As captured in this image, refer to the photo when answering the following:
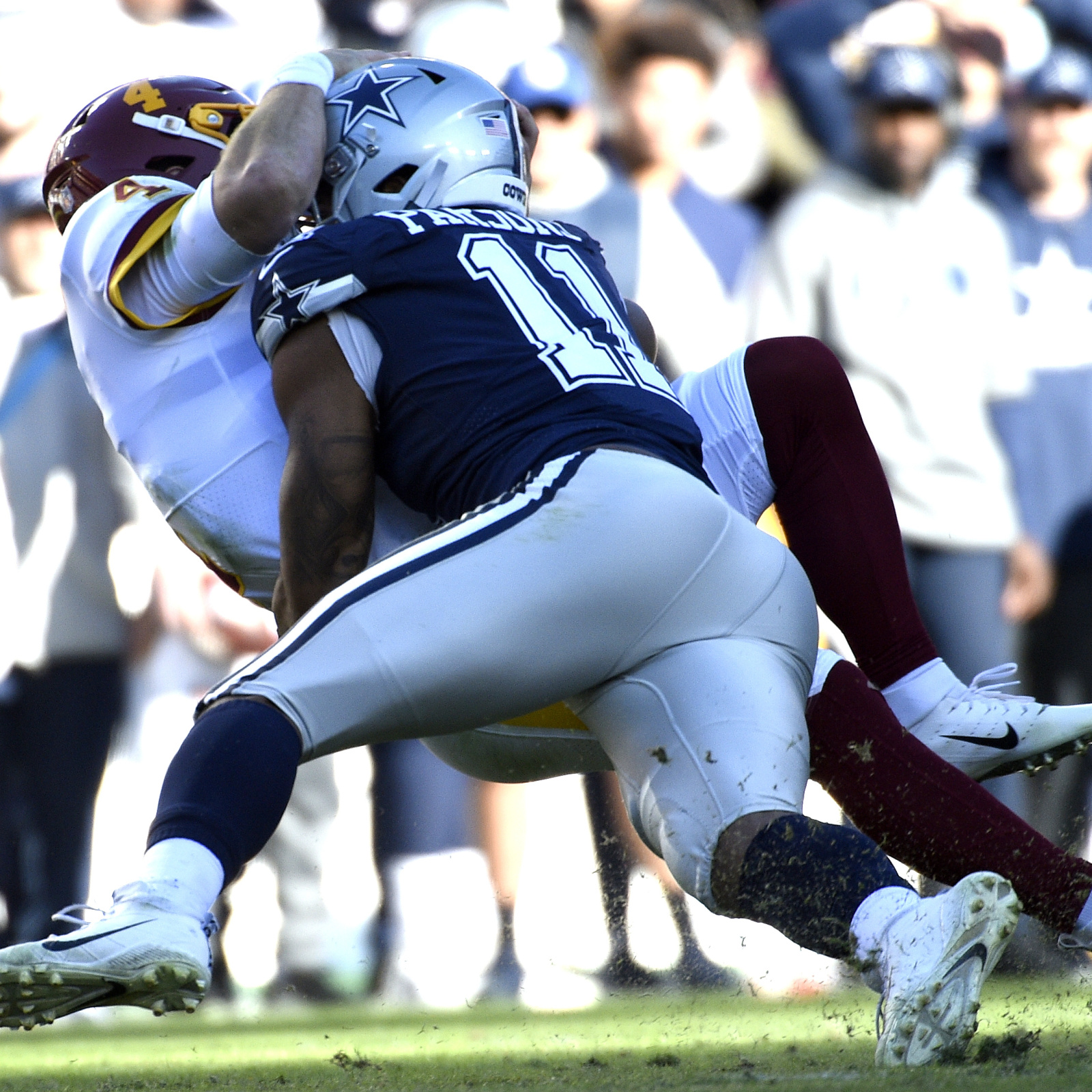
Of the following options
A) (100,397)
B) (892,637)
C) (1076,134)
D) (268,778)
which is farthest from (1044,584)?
(268,778)

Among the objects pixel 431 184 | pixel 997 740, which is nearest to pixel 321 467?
pixel 431 184

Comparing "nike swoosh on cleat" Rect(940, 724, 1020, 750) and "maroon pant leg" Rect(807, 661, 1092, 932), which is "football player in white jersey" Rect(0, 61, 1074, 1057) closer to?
"maroon pant leg" Rect(807, 661, 1092, 932)

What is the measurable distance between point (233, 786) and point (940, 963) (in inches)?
30.3

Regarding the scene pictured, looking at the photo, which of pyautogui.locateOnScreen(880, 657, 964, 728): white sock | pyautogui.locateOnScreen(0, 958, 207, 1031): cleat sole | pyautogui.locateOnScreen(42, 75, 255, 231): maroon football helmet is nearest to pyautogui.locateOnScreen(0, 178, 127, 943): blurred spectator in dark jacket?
pyautogui.locateOnScreen(42, 75, 255, 231): maroon football helmet

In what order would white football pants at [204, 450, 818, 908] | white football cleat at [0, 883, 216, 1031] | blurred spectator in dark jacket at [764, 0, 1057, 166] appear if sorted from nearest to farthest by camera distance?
white football cleat at [0, 883, 216, 1031]
white football pants at [204, 450, 818, 908]
blurred spectator in dark jacket at [764, 0, 1057, 166]

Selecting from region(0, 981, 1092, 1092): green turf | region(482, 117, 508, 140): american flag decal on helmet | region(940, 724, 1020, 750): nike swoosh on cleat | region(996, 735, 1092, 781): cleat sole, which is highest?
region(482, 117, 508, 140): american flag decal on helmet

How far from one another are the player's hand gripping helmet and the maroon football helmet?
43 cm

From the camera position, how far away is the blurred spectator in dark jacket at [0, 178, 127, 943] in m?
4.59

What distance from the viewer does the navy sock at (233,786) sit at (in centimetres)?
183

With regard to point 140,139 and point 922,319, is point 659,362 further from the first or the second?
point 140,139

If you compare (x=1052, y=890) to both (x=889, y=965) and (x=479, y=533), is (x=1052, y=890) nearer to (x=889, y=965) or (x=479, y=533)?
(x=889, y=965)

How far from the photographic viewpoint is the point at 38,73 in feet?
16.4

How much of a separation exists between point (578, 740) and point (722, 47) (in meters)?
3.29

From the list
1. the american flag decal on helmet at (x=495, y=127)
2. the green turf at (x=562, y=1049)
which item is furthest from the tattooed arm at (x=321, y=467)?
the green turf at (x=562, y=1049)
